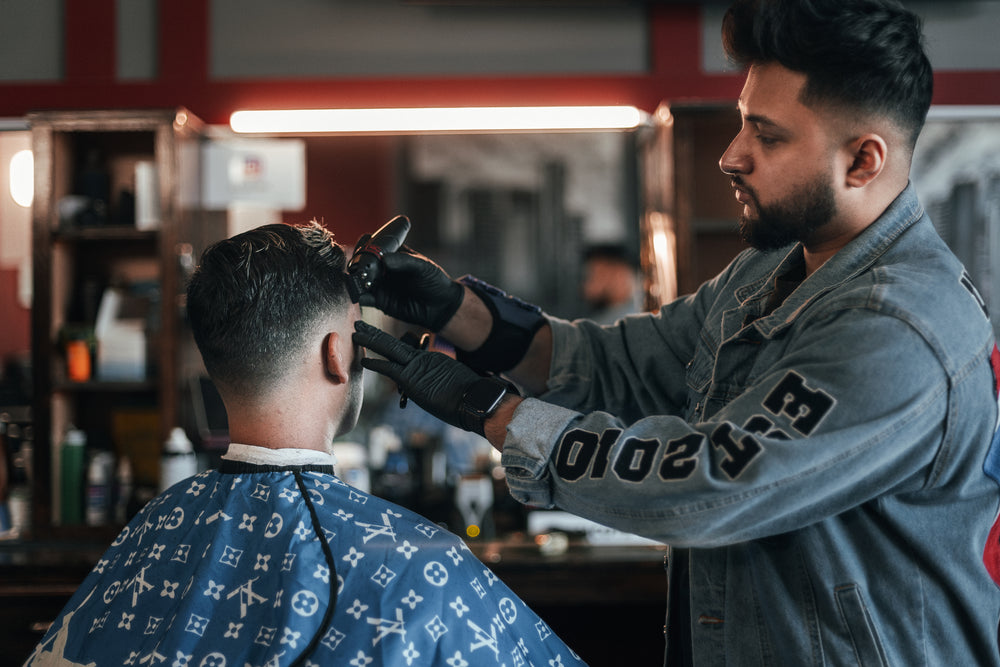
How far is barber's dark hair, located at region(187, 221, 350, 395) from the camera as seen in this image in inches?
56.5

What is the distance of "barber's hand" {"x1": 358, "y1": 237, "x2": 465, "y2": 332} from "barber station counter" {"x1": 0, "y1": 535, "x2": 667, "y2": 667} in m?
1.06

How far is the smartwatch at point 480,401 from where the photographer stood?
4.54 ft

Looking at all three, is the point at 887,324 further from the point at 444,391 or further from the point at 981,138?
the point at 981,138

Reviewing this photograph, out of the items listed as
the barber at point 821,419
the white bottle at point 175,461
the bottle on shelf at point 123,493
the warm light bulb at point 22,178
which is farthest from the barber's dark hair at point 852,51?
the warm light bulb at point 22,178

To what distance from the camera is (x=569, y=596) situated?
8.40ft

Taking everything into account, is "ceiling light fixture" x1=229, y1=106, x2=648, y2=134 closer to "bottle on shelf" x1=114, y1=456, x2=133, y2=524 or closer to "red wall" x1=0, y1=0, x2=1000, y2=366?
"red wall" x1=0, y1=0, x2=1000, y2=366

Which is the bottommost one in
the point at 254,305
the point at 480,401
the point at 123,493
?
the point at 123,493

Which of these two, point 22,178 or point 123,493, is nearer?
point 123,493

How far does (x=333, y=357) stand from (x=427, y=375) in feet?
0.61

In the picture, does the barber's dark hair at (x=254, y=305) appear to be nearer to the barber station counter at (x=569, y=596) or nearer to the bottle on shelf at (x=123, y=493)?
the barber station counter at (x=569, y=596)

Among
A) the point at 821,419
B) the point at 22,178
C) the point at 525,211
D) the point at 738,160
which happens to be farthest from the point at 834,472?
the point at 22,178

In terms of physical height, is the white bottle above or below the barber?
below

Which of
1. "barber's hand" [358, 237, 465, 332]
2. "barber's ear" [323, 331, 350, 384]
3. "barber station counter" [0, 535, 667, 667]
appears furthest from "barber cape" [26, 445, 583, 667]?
"barber station counter" [0, 535, 667, 667]

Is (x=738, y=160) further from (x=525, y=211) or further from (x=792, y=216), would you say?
(x=525, y=211)
